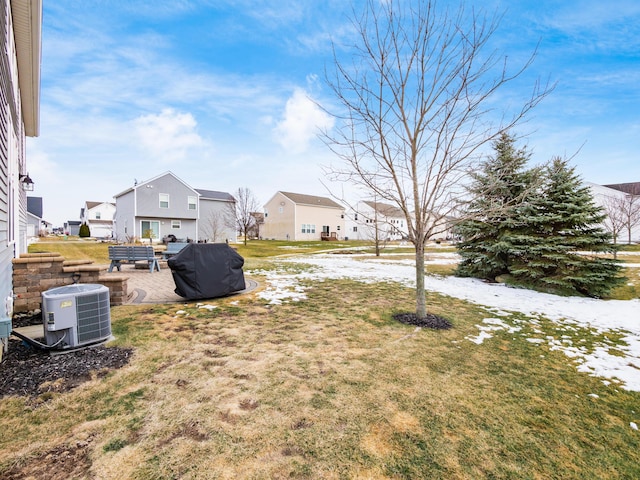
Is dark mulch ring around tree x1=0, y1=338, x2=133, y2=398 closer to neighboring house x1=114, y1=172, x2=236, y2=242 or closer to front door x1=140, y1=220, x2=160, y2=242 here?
neighboring house x1=114, y1=172, x2=236, y2=242

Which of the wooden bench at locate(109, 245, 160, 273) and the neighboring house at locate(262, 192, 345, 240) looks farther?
the neighboring house at locate(262, 192, 345, 240)

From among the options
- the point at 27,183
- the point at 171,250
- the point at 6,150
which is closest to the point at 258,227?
the point at 171,250

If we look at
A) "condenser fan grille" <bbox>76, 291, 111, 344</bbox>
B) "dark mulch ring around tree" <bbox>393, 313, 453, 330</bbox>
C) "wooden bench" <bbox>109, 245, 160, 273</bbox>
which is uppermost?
"wooden bench" <bbox>109, 245, 160, 273</bbox>

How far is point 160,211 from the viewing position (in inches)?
1068

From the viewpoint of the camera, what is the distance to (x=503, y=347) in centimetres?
427

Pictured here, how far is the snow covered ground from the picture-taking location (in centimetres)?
380

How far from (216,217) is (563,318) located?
3098cm

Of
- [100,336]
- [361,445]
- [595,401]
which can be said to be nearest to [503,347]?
[595,401]

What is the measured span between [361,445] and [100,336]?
3.70 meters

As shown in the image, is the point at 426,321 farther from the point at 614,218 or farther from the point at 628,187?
the point at 628,187

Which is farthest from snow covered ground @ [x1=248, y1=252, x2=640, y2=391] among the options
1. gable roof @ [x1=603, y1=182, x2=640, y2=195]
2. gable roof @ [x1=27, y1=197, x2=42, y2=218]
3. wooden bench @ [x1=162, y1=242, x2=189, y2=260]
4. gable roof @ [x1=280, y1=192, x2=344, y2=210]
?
gable roof @ [x1=27, y1=197, x2=42, y2=218]

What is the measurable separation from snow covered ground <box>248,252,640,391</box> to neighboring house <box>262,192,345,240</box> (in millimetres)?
31150

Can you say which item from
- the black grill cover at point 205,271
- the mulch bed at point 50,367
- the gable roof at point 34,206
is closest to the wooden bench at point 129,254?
the black grill cover at point 205,271

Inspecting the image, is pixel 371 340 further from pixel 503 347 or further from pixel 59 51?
pixel 59 51
